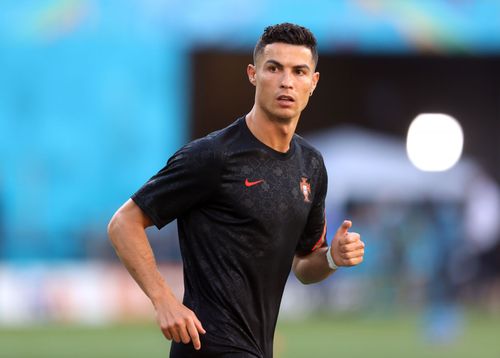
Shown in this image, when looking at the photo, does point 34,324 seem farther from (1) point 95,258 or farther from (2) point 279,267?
(2) point 279,267

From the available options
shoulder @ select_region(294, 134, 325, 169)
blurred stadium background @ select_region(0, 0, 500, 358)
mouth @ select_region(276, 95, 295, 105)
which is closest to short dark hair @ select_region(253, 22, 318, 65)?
mouth @ select_region(276, 95, 295, 105)

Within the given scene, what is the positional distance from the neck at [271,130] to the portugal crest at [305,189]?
21cm

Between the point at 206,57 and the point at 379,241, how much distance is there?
631 cm

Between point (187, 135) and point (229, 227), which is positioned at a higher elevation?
point (187, 135)

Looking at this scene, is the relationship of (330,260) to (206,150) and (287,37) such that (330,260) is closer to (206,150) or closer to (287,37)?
(206,150)

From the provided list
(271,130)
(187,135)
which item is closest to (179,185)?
(271,130)

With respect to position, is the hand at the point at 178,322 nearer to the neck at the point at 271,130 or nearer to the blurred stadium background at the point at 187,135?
the neck at the point at 271,130

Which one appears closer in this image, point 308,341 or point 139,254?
point 139,254

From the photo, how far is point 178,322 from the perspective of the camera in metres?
5.18

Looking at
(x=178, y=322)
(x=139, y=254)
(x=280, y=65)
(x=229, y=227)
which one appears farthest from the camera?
(x=280, y=65)

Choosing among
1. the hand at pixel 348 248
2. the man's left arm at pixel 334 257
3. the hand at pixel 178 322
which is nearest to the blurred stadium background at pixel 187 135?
the man's left arm at pixel 334 257

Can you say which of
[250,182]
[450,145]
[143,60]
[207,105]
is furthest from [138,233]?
[207,105]

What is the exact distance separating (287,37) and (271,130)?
456mm

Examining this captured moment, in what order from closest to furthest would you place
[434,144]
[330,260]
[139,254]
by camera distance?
[139,254]
[330,260]
[434,144]
